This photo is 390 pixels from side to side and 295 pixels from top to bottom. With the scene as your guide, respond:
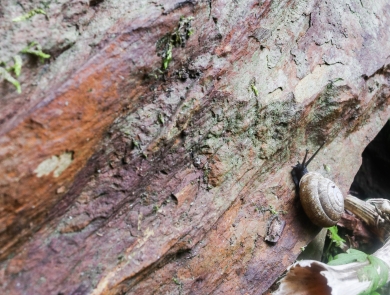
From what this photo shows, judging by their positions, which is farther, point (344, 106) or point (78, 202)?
point (344, 106)

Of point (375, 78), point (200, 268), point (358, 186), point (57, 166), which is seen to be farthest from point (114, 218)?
point (358, 186)

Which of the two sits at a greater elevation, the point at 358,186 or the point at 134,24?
the point at 134,24

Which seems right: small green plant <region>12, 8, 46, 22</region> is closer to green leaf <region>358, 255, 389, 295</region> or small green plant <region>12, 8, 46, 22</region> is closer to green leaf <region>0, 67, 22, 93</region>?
green leaf <region>0, 67, 22, 93</region>

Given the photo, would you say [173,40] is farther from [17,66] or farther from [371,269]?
[371,269]

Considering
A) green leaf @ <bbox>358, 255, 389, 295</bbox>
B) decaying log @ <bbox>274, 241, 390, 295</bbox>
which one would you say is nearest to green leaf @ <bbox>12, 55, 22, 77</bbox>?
decaying log @ <bbox>274, 241, 390, 295</bbox>

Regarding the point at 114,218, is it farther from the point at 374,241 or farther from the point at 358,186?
A: the point at 358,186

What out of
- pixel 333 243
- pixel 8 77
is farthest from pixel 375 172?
pixel 8 77
